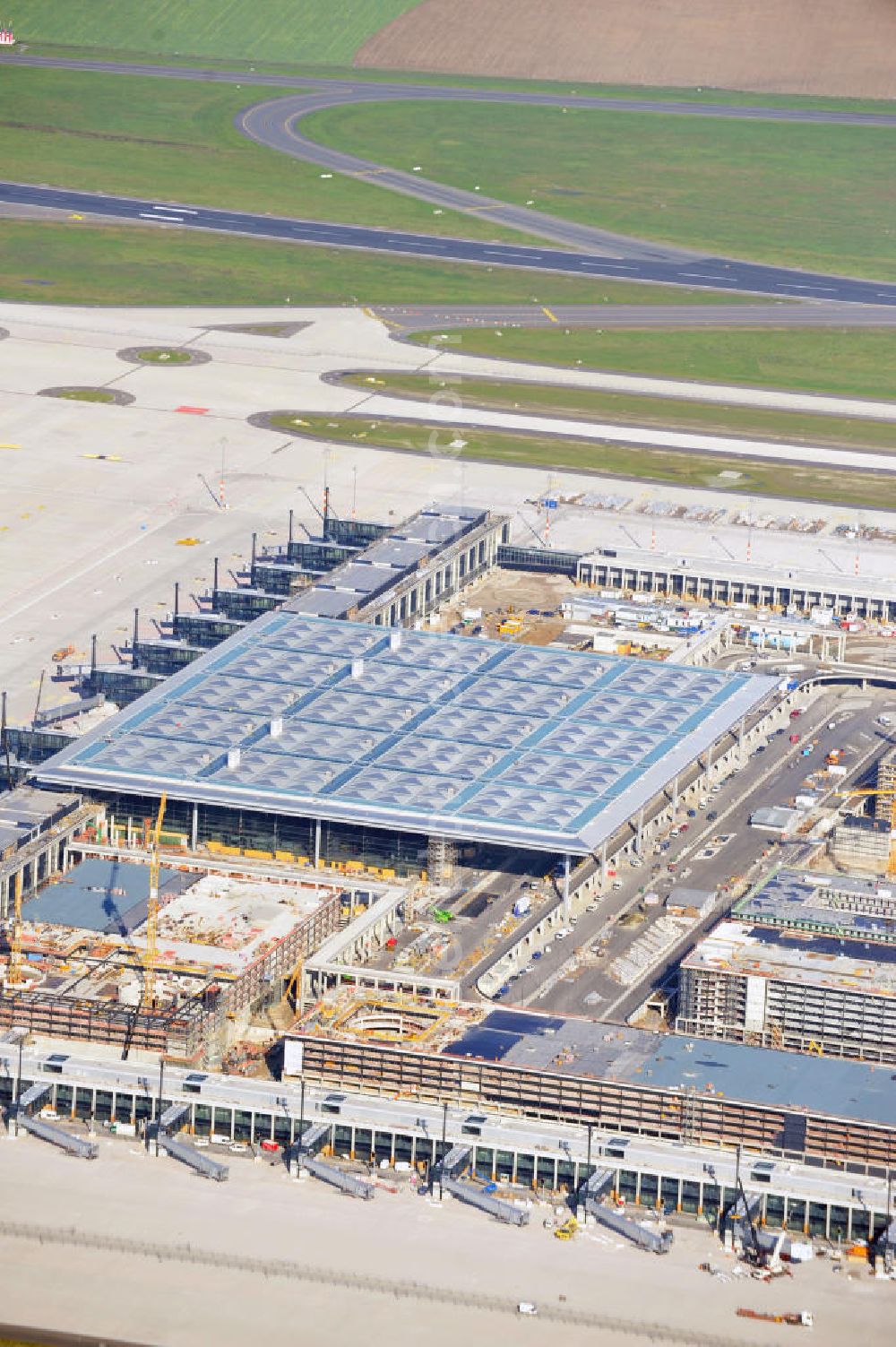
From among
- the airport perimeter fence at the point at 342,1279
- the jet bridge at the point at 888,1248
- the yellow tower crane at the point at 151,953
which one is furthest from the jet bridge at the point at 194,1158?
the jet bridge at the point at 888,1248

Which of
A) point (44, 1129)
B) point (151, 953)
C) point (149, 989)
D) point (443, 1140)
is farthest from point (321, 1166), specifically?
point (151, 953)

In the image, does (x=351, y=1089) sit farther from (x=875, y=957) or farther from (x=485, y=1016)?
(x=875, y=957)

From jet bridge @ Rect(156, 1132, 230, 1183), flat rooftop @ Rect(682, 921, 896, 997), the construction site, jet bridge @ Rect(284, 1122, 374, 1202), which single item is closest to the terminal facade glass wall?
jet bridge @ Rect(284, 1122, 374, 1202)

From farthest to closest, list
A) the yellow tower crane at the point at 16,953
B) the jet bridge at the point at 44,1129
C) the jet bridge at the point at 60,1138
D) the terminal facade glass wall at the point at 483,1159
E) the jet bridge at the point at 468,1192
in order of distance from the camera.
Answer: the yellow tower crane at the point at 16,953, the jet bridge at the point at 44,1129, the jet bridge at the point at 60,1138, the terminal facade glass wall at the point at 483,1159, the jet bridge at the point at 468,1192

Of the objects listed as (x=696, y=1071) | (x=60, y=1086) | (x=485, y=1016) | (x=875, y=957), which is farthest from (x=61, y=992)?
(x=875, y=957)

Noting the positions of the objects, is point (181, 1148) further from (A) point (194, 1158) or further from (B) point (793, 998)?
(B) point (793, 998)

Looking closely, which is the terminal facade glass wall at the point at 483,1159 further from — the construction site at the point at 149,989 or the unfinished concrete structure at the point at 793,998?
the unfinished concrete structure at the point at 793,998

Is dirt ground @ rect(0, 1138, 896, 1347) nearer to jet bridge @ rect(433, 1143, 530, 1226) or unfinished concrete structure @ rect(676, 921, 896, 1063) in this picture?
jet bridge @ rect(433, 1143, 530, 1226)
